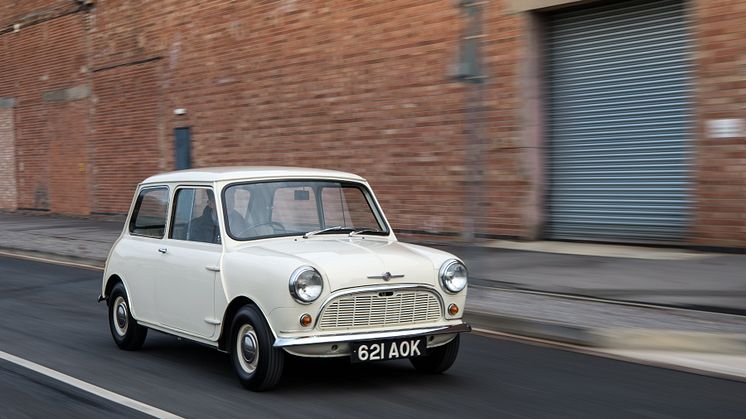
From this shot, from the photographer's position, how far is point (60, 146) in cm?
2816

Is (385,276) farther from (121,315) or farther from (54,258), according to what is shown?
(54,258)

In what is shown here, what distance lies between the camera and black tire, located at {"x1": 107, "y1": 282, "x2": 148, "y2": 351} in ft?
25.4

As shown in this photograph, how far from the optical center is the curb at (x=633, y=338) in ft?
24.3

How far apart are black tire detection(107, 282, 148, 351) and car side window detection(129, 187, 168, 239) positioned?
1.82ft

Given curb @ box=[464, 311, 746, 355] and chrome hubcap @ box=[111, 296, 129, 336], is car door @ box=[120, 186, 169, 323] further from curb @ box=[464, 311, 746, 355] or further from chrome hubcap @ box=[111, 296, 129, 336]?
curb @ box=[464, 311, 746, 355]

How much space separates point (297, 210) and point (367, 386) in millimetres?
1447

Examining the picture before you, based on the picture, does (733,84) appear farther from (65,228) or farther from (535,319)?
(65,228)

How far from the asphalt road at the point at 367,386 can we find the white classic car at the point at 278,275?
0.27 metres

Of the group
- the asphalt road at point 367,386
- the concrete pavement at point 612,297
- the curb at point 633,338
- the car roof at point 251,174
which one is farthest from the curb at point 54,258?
the curb at point 633,338

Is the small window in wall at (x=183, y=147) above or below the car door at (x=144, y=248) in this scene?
above

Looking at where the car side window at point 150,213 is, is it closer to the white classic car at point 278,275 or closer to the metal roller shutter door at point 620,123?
the white classic car at point 278,275

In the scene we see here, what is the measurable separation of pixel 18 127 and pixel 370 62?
17217mm

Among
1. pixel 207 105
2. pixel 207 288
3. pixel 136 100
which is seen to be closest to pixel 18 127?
pixel 136 100

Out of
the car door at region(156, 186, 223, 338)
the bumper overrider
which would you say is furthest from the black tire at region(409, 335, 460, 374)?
the car door at region(156, 186, 223, 338)
